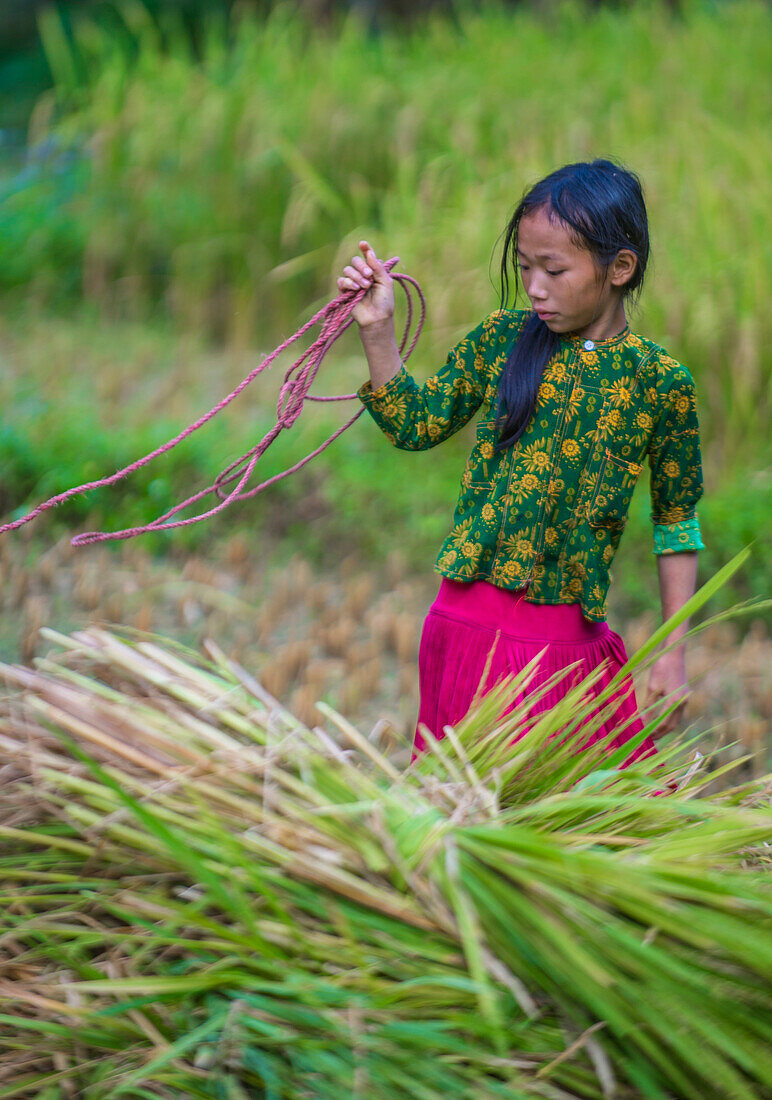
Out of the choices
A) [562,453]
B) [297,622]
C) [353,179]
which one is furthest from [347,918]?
[353,179]

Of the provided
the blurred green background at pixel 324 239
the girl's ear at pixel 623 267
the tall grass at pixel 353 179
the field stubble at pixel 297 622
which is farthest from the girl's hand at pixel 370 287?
the tall grass at pixel 353 179

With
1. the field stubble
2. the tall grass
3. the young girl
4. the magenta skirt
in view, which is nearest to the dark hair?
the young girl

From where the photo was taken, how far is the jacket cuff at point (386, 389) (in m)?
1.51

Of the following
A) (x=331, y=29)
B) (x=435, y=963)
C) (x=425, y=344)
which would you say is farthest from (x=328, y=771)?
(x=331, y=29)

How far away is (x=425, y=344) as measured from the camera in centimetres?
384

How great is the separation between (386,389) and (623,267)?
37cm

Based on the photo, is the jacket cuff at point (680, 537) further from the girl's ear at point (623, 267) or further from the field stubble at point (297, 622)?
the field stubble at point (297, 622)

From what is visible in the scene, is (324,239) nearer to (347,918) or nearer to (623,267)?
(623,267)

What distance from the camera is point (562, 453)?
148 cm

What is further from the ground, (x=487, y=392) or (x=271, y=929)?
(x=487, y=392)

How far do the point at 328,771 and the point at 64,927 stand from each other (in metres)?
0.32

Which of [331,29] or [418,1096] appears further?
[331,29]

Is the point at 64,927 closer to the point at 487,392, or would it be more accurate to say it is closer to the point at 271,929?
the point at 271,929

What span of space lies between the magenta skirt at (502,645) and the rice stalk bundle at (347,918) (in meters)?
0.28
